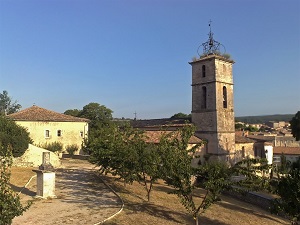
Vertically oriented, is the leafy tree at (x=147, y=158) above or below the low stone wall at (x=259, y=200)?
above

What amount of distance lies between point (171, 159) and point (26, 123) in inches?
1136

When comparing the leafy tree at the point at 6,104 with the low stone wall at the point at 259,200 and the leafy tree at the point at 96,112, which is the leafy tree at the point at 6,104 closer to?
the leafy tree at the point at 96,112

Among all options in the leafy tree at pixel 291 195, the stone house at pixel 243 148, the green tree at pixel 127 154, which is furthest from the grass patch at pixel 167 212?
the stone house at pixel 243 148

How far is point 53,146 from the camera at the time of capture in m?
37.7

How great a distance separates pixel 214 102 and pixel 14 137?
2150 centimetres

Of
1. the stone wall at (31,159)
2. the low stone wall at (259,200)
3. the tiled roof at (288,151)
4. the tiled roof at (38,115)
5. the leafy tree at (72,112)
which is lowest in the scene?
the low stone wall at (259,200)

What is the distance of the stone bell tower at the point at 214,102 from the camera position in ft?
114

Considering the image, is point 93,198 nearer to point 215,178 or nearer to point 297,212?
point 215,178

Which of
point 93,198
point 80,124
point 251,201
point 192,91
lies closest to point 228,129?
point 192,91

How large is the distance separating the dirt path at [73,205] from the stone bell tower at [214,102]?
672 inches

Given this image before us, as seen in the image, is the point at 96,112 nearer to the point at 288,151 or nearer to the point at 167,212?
the point at 288,151

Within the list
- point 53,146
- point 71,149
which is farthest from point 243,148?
point 53,146

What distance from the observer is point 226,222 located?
52.8 ft

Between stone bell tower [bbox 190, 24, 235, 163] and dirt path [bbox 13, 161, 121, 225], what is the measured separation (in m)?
17.1
